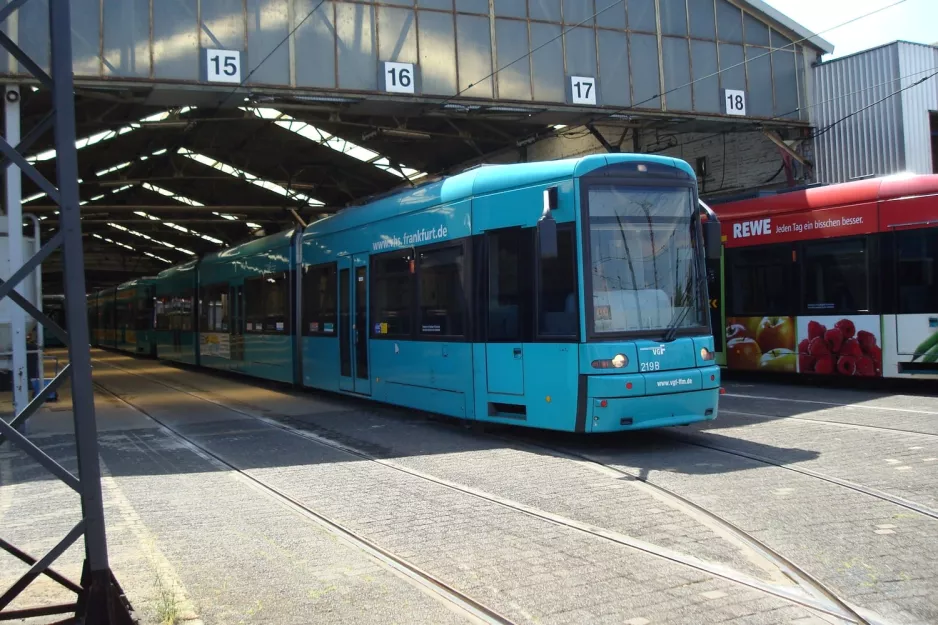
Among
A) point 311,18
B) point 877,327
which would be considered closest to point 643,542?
point 877,327

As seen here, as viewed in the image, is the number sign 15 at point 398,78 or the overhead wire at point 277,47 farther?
the number sign 15 at point 398,78

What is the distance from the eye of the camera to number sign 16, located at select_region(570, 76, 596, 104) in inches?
730

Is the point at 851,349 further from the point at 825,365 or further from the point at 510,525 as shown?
the point at 510,525

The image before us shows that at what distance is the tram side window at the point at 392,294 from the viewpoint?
482 inches

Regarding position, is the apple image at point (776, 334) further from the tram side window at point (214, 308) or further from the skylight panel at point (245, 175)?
the skylight panel at point (245, 175)

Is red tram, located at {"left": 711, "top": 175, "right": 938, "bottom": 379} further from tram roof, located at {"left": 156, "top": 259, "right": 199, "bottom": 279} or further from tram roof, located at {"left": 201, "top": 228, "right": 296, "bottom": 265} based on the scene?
tram roof, located at {"left": 156, "top": 259, "right": 199, "bottom": 279}

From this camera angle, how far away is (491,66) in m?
17.9

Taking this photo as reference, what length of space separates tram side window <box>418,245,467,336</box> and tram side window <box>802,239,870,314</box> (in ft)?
24.5

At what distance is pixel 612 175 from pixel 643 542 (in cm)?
463

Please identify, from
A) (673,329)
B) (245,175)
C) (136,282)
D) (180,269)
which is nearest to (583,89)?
(673,329)

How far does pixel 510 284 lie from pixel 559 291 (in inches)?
33.4

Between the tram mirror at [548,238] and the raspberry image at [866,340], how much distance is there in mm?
8034

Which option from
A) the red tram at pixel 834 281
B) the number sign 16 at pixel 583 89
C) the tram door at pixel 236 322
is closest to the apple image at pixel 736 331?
the red tram at pixel 834 281

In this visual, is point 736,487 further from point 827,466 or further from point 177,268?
point 177,268
